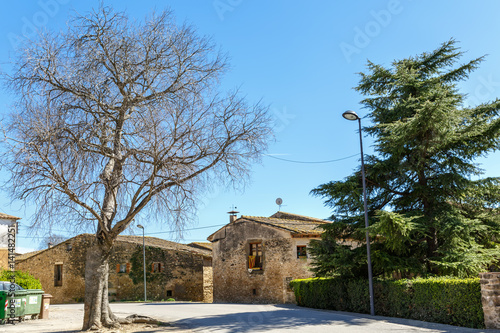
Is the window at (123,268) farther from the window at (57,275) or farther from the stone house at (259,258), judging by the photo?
the stone house at (259,258)

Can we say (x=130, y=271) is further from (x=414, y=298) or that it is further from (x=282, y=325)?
(x=414, y=298)

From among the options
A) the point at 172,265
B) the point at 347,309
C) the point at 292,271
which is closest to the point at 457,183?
the point at 347,309

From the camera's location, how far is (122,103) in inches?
464

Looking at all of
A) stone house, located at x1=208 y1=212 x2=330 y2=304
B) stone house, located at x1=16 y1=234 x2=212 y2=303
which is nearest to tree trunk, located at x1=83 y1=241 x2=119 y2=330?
stone house, located at x1=208 y1=212 x2=330 y2=304

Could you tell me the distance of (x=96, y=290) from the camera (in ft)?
37.7

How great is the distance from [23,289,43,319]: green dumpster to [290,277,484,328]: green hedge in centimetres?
1124

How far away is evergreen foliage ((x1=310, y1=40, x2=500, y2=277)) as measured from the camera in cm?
1392

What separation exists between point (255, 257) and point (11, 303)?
16.6 metres

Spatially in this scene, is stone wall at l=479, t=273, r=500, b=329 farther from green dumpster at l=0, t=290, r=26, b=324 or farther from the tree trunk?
green dumpster at l=0, t=290, r=26, b=324

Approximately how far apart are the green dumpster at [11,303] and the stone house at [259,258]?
15345mm

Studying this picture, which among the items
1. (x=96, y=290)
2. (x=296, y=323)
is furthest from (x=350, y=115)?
(x=96, y=290)

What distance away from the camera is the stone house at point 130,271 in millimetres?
35281

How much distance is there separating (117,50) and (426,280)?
11.3 m

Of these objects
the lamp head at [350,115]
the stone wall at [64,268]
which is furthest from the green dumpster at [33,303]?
the stone wall at [64,268]
